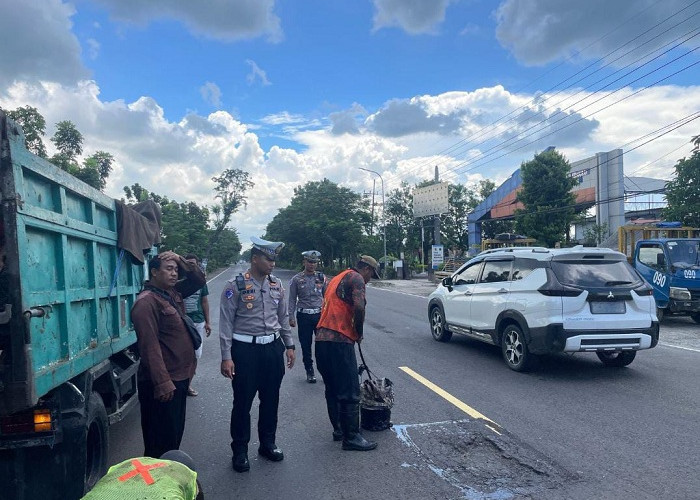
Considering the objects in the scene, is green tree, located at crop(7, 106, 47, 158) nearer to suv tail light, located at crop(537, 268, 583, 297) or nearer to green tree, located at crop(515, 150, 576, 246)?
suv tail light, located at crop(537, 268, 583, 297)

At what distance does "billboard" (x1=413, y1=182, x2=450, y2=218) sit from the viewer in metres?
39.4

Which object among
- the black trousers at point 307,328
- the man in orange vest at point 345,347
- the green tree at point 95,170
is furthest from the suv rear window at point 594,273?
the green tree at point 95,170

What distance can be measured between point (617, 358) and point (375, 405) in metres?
4.71

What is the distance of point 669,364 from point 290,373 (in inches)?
228

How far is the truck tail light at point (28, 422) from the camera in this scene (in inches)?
123

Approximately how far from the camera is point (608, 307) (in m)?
7.25

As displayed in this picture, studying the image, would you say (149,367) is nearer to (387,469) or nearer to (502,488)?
(387,469)

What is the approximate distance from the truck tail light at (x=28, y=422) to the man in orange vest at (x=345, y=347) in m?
2.39

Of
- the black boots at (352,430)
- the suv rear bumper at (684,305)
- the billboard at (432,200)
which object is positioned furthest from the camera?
the billboard at (432,200)

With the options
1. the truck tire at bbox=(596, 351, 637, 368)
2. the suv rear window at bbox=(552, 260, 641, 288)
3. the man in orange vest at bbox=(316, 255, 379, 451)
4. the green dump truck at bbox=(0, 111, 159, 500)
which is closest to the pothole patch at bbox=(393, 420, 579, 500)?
the man in orange vest at bbox=(316, 255, 379, 451)

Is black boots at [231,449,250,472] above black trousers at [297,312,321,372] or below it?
below

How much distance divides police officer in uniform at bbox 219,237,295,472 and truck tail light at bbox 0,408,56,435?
4.60 ft

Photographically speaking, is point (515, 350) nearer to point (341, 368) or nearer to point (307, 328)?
point (307, 328)

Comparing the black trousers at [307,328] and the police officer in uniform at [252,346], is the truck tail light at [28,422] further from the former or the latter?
the black trousers at [307,328]
